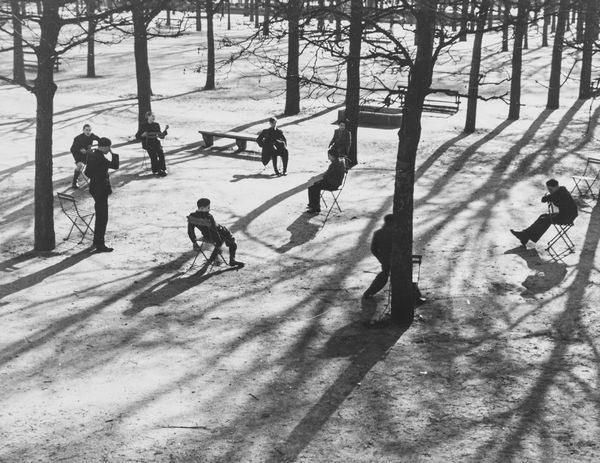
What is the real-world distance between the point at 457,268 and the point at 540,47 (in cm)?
4029

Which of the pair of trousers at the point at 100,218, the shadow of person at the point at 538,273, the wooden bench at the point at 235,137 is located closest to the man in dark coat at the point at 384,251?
the shadow of person at the point at 538,273

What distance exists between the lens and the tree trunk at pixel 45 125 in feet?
47.2

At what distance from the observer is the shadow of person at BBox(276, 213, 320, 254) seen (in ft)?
51.6

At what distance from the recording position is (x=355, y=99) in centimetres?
2097

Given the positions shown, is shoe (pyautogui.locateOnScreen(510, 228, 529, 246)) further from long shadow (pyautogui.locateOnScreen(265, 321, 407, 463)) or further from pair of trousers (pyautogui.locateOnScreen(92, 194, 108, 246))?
pair of trousers (pyautogui.locateOnScreen(92, 194, 108, 246))

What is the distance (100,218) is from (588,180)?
1032cm

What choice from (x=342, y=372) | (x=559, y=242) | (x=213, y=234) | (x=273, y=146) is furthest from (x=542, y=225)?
(x=273, y=146)

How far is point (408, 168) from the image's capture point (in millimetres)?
11641

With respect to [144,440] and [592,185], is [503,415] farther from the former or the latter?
[592,185]

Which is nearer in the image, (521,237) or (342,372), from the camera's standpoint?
(342,372)

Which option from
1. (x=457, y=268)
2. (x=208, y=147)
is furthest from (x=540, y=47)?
(x=457, y=268)

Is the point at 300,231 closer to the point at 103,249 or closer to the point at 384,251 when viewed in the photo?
the point at 103,249

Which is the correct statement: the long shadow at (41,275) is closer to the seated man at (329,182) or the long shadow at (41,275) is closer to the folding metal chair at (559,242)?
the seated man at (329,182)

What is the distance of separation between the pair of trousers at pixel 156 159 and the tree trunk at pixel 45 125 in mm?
5295
